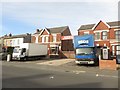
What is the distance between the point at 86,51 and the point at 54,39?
71.9 feet

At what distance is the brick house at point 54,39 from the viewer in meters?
44.2

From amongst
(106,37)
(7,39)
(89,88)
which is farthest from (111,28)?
(7,39)

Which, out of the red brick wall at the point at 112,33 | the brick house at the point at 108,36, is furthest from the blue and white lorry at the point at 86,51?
the red brick wall at the point at 112,33

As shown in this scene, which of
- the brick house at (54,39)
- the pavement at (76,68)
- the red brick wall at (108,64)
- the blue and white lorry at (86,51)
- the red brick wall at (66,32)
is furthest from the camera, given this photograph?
the red brick wall at (66,32)

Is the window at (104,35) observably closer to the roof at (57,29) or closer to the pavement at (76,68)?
the roof at (57,29)

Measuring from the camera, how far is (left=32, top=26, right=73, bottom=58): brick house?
44219 millimetres

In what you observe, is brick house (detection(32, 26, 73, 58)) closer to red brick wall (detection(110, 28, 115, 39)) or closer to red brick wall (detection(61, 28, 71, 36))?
red brick wall (detection(61, 28, 71, 36))

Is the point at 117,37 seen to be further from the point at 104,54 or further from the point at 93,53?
the point at 93,53

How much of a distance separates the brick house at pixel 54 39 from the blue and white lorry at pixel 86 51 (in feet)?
59.3

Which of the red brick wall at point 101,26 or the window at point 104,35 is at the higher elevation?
the red brick wall at point 101,26

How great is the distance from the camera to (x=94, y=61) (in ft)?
79.6

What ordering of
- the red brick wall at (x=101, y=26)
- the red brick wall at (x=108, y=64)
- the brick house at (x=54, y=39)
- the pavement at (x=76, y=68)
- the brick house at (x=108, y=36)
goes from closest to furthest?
the pavement at (x=76, y=68), the red brick wall at (x=108, y=64), the brick house at (x=108, y=36), the red brick wall at (x=101, y=26), the brick house at (x=54, y=39)

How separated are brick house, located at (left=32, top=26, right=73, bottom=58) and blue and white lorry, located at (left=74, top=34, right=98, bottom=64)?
1809 cm

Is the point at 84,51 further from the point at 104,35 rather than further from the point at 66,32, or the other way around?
the point at 66,32
